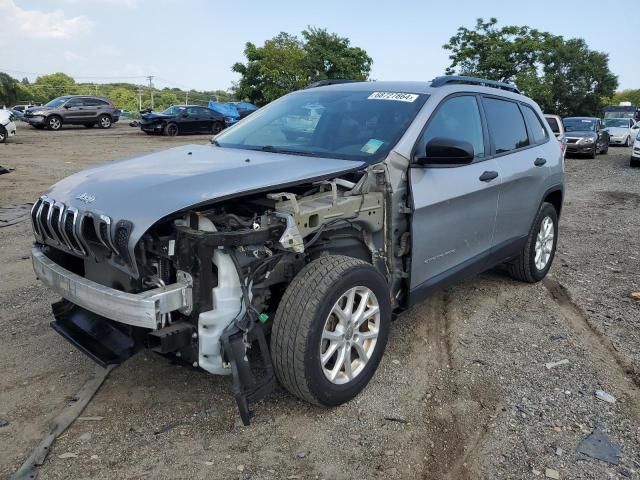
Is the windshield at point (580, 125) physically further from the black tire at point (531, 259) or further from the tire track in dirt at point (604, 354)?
the tire track in dirt at point (604, 354)

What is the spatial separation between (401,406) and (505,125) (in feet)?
8.65

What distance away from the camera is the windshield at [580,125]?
69.7ft

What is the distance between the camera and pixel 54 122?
1007 inches

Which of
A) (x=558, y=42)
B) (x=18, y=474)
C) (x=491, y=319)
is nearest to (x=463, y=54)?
(x=558, y=42)

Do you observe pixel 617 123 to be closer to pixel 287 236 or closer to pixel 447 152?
pixel 447 152

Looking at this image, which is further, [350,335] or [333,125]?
[333,125]

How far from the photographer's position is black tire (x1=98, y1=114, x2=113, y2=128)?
27422 mm

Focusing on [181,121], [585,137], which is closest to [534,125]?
[585,137]

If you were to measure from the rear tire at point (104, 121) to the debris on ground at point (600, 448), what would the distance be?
28.3m

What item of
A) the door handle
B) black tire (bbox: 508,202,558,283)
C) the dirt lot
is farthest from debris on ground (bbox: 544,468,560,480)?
black tire (bbox: 508,202,558,283)

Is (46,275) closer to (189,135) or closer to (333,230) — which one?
(333,230)

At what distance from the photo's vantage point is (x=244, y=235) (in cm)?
261

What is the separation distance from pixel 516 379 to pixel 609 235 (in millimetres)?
5156

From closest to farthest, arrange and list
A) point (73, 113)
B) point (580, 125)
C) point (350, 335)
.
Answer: point (350, 335) < point (580, 125) < point (73, 113)
